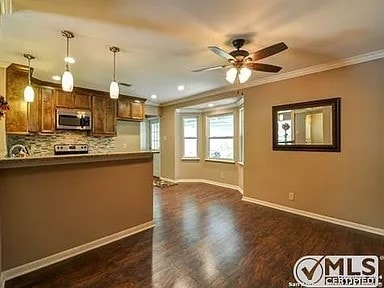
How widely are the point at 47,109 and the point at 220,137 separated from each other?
14.2 ft

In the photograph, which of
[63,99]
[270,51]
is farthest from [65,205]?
[63,99]

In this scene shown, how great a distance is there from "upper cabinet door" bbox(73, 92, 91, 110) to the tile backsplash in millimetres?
606

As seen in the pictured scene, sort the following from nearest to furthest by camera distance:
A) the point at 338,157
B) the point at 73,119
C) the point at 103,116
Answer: the point at 338,157, the point at 73,119, the point at 103,116

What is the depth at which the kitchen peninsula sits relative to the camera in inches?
89.9

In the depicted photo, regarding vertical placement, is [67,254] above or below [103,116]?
below

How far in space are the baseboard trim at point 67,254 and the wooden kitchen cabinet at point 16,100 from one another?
2.61 meters

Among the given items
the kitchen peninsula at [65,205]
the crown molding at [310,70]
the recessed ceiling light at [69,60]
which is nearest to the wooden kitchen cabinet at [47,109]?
the recessed ceiling light at [69,60]

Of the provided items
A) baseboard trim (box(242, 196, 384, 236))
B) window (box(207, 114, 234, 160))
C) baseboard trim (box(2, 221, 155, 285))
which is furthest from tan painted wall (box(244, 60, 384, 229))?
baseboard trim (box(2, 221, 155, 285))

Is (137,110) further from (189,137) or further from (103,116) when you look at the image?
(189,137)

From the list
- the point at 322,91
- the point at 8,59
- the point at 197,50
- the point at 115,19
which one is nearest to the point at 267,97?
the point at 322,91

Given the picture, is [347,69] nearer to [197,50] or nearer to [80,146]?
[197,50]

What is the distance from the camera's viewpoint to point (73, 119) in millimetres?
5180

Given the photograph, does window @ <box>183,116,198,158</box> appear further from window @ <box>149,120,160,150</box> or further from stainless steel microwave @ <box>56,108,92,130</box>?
stainless steel microwave @ <box>56,108,92,130</box>

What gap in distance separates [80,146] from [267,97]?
4.24m
